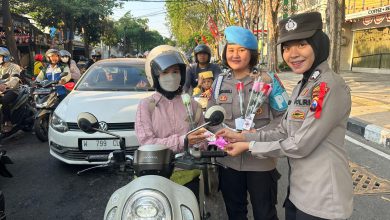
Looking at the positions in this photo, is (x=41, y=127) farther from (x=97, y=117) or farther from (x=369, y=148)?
(x=369, y=148)

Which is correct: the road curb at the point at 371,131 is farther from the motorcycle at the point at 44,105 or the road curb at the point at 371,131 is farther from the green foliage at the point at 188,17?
the green foliage at the point at 188,17

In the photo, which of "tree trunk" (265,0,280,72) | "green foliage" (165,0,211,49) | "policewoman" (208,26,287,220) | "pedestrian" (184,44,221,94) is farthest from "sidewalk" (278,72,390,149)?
"green foliage" (165,0,211,49)

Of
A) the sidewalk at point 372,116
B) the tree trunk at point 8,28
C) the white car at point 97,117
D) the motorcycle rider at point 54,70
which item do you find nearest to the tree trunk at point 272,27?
the sidewalk at point 372,116

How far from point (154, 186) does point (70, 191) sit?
3.12 m

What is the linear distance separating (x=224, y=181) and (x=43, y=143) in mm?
4895

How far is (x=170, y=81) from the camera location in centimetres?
230

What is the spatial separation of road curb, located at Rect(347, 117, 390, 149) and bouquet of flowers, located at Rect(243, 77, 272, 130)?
4.53 m

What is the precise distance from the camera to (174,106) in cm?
242

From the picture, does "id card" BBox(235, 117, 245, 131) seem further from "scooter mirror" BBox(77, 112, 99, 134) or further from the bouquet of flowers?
"scooter mirror" BBox(77, 112, 99, 134)

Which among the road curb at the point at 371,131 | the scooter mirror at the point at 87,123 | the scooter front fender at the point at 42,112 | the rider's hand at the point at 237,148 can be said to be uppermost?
the scooter mirror at the point at 87,123

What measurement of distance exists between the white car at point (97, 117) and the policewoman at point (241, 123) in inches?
67.8

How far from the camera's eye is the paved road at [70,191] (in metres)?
3.66

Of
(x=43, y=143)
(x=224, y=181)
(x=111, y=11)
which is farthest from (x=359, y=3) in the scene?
(x=224, y=181)

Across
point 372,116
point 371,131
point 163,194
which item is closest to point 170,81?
point 163,194
